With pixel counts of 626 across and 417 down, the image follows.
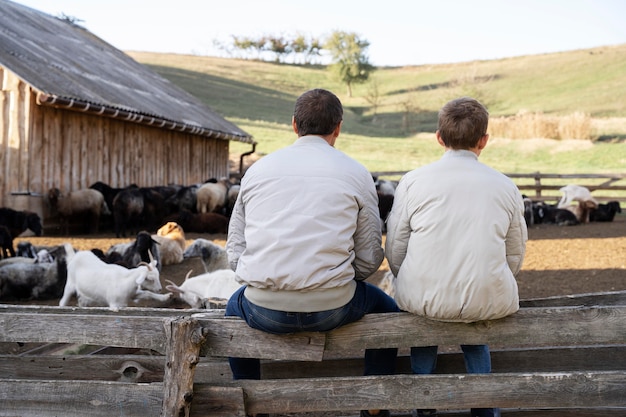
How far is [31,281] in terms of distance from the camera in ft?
31.8

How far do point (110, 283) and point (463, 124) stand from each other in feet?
18.5


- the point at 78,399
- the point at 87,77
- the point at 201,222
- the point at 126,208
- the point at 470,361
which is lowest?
the point at 201,222

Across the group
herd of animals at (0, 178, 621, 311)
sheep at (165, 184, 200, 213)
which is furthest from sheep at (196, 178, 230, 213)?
sheep at (165, 184, 200, 213)

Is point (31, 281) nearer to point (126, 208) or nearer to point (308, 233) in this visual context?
point (308, 233)

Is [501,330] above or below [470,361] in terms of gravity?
above

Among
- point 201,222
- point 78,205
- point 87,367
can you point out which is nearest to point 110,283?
point 87,367

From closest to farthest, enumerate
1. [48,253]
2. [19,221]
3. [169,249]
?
[48,253], [169,249], [19,221]

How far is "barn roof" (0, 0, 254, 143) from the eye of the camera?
16.4 metres

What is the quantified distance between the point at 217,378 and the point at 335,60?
2906 inches

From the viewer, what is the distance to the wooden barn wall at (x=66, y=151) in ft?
52.1

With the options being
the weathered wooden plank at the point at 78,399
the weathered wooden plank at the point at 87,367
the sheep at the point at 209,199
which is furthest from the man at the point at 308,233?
the sheep at the point at 209,199

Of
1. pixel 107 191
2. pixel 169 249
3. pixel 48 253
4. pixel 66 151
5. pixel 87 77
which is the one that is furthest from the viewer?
pixel 87 77

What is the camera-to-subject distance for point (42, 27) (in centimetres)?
2409

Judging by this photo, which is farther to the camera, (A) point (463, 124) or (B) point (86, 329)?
(B) point (86, 329)
